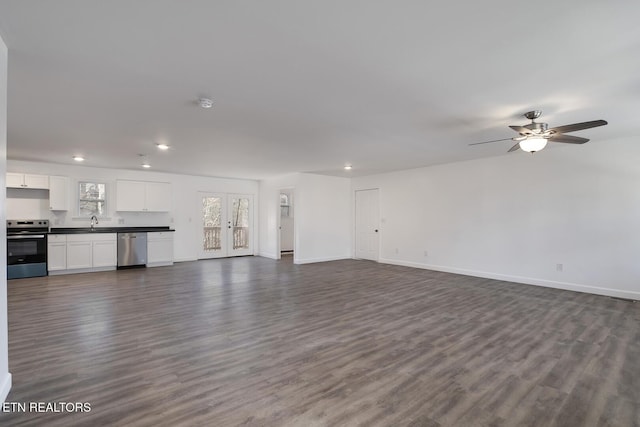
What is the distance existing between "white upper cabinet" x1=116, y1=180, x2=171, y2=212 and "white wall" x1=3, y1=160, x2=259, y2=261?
0.83ft

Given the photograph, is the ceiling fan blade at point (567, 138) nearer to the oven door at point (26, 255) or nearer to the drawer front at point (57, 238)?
the drawer front at point (57, 238)

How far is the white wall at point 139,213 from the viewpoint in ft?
22.1

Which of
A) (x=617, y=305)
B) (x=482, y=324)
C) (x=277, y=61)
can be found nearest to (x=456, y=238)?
(x=617, y=305)

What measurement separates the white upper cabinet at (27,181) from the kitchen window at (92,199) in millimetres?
659

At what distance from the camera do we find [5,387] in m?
2.12

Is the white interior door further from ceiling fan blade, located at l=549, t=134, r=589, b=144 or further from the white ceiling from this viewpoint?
ceiling fan blade, located at l=549, t=134, r=589, b=144

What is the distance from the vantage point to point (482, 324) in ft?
11.9

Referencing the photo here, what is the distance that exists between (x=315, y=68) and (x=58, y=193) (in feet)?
23.7

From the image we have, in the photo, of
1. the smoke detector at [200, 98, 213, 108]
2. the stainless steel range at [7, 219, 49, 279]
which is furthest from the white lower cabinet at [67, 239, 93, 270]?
the smoke detector at [200, 98, 213, 108]

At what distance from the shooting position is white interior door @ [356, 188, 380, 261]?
28.0ft

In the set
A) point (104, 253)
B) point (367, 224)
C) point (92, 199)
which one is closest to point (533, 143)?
point (367, 224)

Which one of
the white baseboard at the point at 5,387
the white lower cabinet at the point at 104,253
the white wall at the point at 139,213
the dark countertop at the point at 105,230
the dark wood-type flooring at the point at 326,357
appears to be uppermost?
the white wall at the point at 139,213

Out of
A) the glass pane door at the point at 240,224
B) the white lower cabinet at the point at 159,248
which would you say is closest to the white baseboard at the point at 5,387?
the white lower cabinet at the point at 159,248

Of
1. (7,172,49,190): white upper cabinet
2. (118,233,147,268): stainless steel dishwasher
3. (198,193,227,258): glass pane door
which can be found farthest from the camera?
(198,193,227,258): glass pane door
